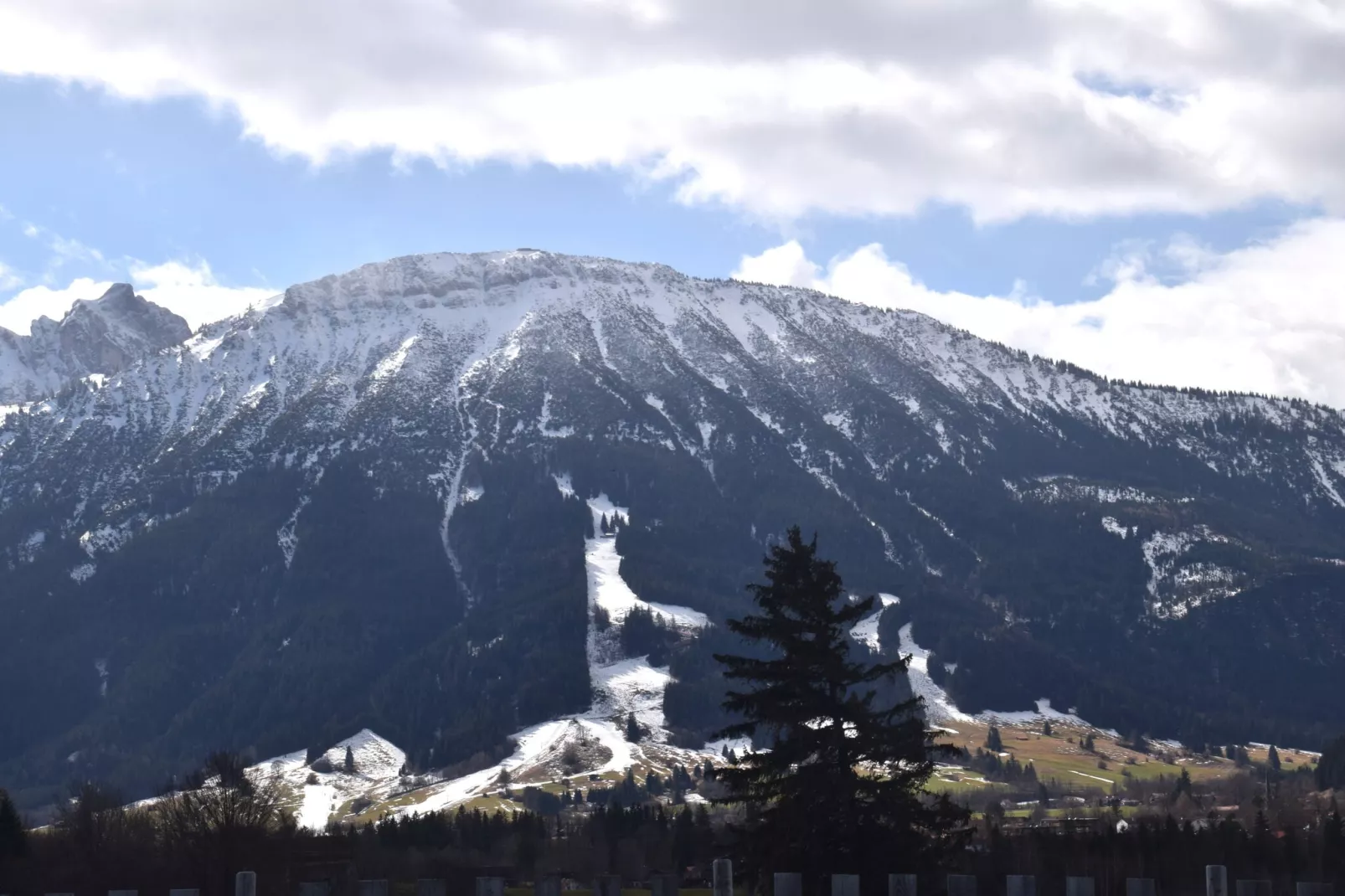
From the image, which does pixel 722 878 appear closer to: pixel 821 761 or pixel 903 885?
pixel 903 885

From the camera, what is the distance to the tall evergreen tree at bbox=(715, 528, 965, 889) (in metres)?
52.2

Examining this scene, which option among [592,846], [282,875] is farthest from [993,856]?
[592,846]

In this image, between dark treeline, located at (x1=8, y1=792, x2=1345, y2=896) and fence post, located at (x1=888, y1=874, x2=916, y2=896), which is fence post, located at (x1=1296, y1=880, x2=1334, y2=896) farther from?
dark treeline, located at (x1=8, y1=792, x2=1345, y2=896)

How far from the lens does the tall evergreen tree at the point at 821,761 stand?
5216 centimetres

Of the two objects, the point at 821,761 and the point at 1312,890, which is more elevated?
the point at 821,761

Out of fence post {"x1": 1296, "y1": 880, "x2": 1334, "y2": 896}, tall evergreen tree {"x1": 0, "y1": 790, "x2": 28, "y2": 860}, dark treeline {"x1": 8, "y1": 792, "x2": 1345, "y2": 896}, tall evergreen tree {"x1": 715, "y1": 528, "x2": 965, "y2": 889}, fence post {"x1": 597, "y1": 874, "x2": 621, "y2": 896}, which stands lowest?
dark treeline {"x1": 8, "y1": 792, "x2": 1345, "y2": 896}

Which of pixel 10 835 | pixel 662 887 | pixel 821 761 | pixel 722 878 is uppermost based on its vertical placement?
pixel 821 761

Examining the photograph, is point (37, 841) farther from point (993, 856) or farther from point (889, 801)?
point (889, 801)

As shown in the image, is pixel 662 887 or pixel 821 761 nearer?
pixel 662 887

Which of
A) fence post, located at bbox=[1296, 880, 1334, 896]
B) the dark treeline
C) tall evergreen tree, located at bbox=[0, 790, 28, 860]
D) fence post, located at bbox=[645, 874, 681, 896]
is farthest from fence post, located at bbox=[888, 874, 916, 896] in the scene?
tall evergreen tree, located at bbox=[0, 790, 28, 860]

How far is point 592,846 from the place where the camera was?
606 ft

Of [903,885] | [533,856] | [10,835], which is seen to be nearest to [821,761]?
[903,885]

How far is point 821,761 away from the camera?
53.9 meters

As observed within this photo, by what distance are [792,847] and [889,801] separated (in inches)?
135
